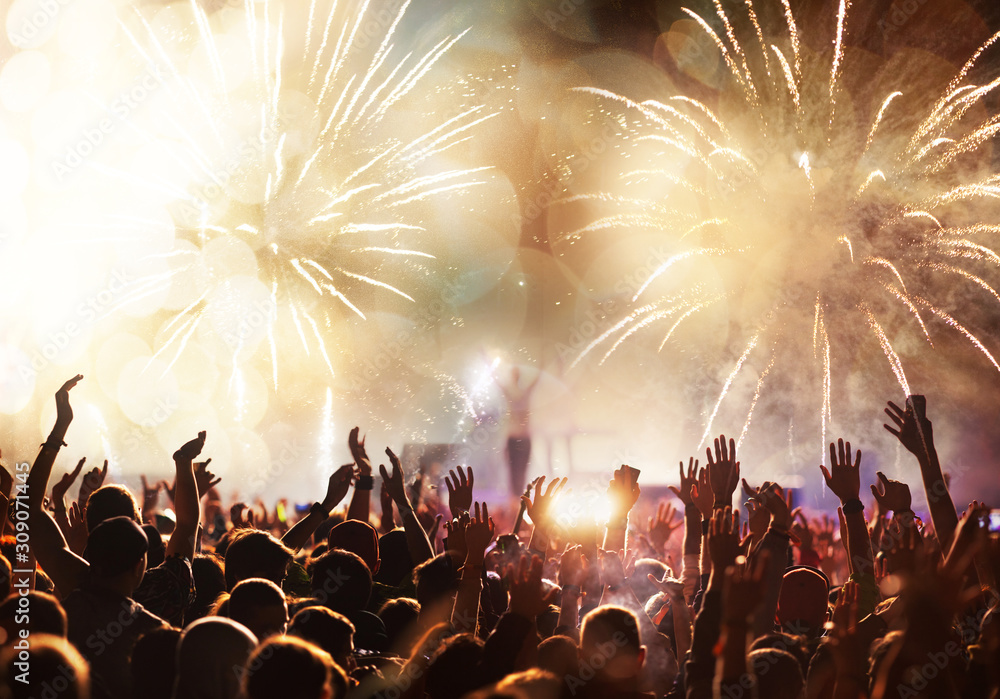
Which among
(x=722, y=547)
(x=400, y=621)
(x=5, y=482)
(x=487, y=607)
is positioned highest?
(x=5, y=482)

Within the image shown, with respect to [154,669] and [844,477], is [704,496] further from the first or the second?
[154,669]

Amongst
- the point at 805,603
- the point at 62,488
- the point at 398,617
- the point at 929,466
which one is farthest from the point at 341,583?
the point at 929,466

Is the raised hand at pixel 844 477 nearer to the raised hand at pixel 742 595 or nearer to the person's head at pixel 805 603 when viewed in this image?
the person's head at pixel 805 603

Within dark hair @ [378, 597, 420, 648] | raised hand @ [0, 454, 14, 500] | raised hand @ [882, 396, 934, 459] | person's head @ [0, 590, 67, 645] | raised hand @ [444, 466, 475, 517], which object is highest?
raised hand @ [882, 396, 934, 459]

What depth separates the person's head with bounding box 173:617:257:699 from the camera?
333cm

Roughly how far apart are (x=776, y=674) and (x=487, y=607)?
230 cm

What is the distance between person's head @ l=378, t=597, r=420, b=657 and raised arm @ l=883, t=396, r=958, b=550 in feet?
10.8

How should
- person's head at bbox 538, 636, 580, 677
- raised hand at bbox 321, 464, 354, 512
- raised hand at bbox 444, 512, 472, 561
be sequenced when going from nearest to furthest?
person's head at bbox 538, 636, 580, 677, raised hand at bbox 444, 512, 472, 561, raised hand at bbox 321, 464, 354, 512

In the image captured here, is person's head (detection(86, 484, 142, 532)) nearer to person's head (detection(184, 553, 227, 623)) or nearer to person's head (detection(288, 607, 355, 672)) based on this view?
person's head (detection(184, 553, 227, 623))

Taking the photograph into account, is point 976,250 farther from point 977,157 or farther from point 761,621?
point 761,621

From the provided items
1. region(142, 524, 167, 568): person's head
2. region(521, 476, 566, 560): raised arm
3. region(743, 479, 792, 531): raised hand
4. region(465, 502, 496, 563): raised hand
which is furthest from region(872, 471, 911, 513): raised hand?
region(142, 524, 167, 568): person's head

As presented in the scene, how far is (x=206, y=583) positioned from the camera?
5.28 meters

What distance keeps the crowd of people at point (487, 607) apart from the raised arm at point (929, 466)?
0.02 metres

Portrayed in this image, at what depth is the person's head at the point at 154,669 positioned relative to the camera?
362cm
